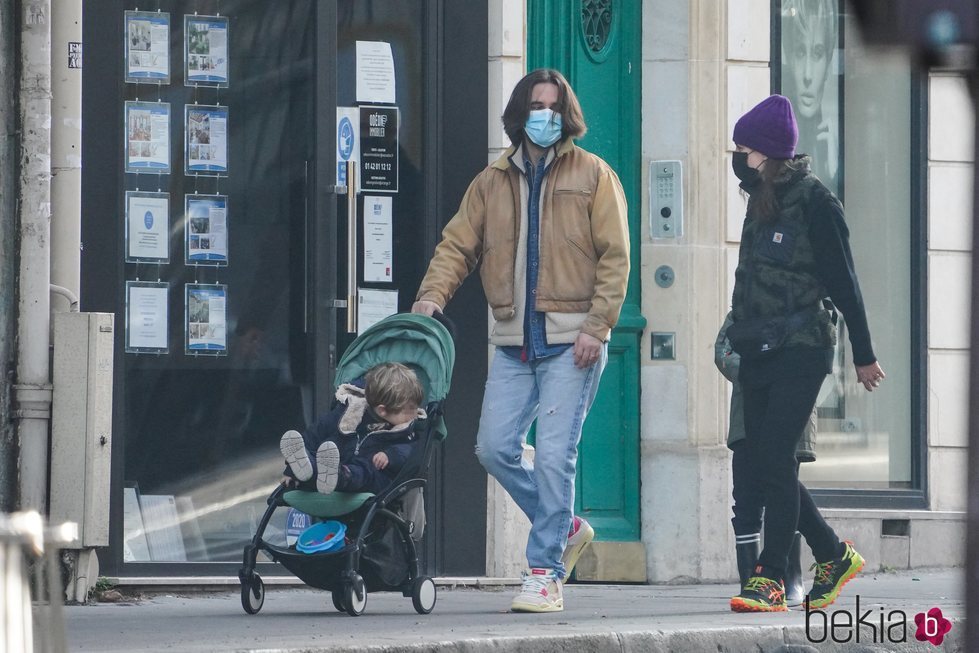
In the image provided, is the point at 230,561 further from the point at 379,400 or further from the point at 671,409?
the point at 671,409

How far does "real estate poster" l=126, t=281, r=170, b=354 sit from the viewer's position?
9.20 m

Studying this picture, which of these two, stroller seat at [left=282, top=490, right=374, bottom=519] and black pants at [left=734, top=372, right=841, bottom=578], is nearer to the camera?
stroller seat at [left=282, top=490, right=374, bottom=519]

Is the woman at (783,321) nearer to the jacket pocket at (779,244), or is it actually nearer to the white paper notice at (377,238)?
the jacket pocket at (779,244)

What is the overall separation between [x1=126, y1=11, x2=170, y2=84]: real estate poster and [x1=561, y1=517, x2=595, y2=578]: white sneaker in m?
2.95

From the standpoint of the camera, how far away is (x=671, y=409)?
10469mm

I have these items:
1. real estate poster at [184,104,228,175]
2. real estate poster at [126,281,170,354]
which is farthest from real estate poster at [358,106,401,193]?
real estate poster at [126,281,170,354]

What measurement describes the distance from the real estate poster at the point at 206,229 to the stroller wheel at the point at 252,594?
201 centimetres

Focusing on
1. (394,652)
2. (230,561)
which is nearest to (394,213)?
(230,561)

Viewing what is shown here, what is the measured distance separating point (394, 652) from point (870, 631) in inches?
88.6

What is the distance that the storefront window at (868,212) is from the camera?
37.2 feet

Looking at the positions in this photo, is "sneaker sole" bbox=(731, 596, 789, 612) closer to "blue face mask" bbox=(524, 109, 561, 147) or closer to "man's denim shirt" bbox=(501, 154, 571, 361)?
"man's denim shirt" bbox=(501, 154, 571, 361)

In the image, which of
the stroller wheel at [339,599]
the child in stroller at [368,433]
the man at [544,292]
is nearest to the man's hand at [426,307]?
the man at [544,292]

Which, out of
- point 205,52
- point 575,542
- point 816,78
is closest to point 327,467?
point 575,542

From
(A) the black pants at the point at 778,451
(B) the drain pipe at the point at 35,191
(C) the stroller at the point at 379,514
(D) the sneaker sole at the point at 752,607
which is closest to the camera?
(C) the stroller at the point at 379,514
